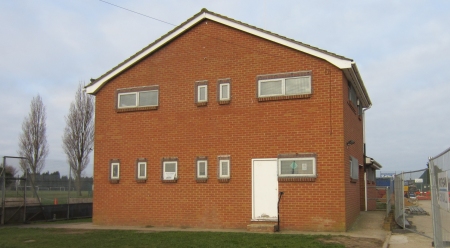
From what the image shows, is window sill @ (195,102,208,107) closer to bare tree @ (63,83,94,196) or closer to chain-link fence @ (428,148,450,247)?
chain-link fence @ (428,148,450,247)

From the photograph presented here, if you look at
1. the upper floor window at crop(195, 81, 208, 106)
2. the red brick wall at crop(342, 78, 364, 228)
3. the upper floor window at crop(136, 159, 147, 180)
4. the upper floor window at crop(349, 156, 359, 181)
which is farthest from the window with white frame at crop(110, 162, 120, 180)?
the upper floor window at crop(349, 156, 359, 181)

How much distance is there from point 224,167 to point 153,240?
14.1 ft

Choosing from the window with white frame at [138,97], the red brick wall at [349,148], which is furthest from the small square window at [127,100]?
the red brick wall at [349,148]

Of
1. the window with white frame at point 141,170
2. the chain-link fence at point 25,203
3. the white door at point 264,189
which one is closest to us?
the white door at point 264,189

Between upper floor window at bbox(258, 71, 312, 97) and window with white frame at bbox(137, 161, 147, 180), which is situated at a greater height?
upper floor window at bbox(258, 71, 312, 97)

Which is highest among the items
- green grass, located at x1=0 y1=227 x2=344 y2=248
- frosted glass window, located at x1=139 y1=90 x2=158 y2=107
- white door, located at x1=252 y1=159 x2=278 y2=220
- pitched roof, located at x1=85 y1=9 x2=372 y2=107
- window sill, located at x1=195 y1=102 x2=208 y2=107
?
pitched roof, located at x1=85 y1=9 x2=372 y2=107

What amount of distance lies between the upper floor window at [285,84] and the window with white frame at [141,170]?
520cm

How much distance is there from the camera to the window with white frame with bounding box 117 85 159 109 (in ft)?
58.1

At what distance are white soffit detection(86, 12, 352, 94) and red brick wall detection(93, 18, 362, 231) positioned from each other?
0.22 metres

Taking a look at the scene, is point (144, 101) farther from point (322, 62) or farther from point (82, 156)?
point (82, 156)

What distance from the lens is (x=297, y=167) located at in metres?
Answer: 15.1

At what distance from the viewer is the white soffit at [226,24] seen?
14.9 metres

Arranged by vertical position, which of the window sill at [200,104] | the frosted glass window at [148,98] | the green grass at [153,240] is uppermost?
the frosted glass window at [148,98]

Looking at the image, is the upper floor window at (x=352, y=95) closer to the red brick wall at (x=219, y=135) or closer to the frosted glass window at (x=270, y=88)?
the red brick wall at (x=219, y=135)
